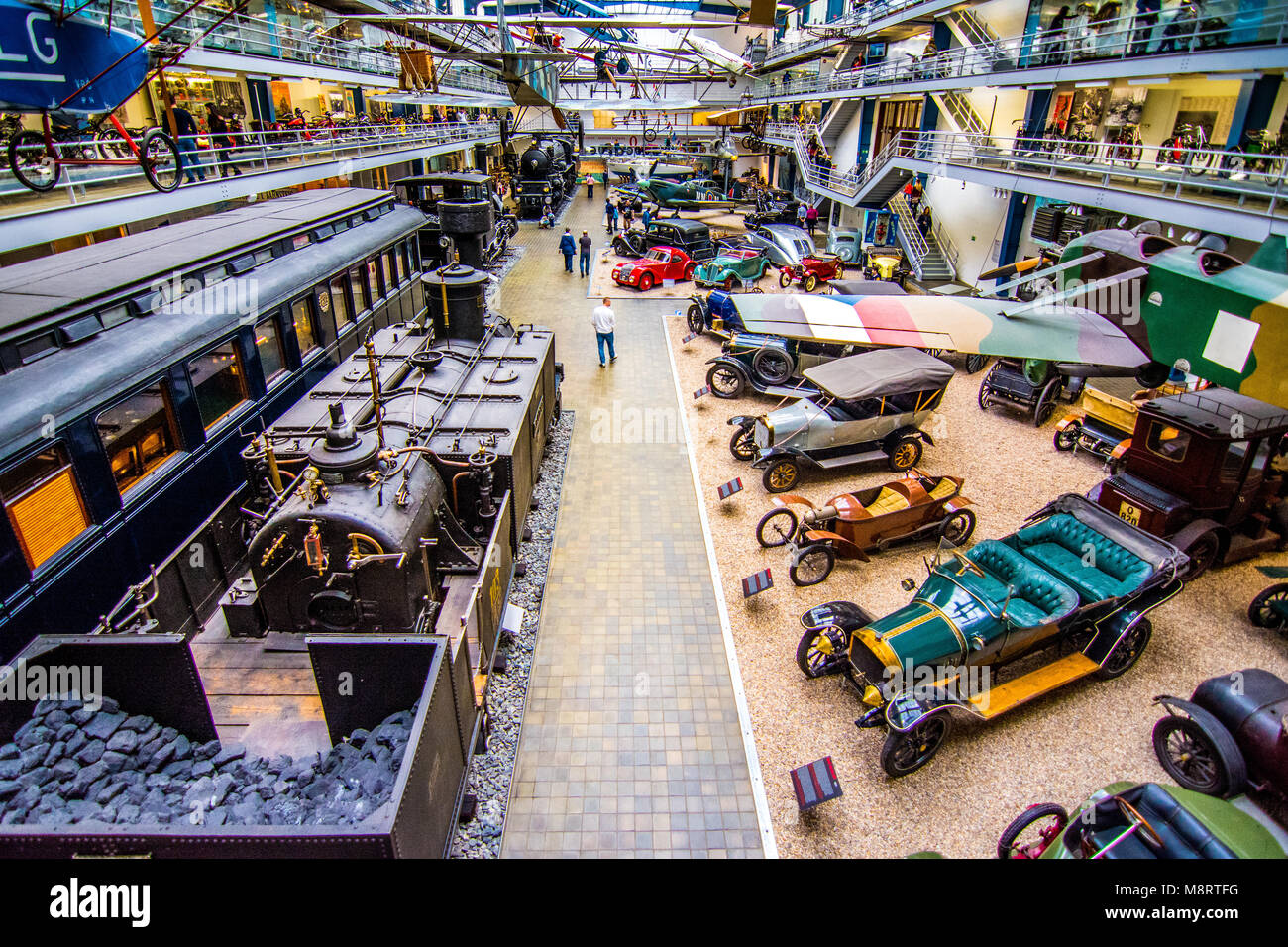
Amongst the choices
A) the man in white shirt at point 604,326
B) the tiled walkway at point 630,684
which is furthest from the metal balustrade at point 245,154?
the tiled walkway at point 630,684

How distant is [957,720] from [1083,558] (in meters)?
2.84

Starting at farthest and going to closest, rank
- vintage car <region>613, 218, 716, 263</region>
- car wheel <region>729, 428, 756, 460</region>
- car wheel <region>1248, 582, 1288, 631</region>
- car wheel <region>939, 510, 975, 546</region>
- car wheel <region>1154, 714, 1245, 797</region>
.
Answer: vintage car <region>613, 218, 716, 263</region>
car wheel <region>729, 428, 756, 460</region>
car wheel <region>939, 510, 975, 546</region>
car wheel <region>1248, 582, 1288, 631</region>
car wheel <region>1154, 714, 1245, 797</region>

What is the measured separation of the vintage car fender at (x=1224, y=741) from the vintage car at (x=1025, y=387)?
374 inches

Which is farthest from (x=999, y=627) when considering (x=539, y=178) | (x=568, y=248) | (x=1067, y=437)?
(x=539, y=178)

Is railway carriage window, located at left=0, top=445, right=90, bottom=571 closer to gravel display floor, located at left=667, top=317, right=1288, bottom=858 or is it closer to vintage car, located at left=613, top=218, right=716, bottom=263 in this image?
gravel display floor, located at left=667, top=317, right=1288, bottom=858

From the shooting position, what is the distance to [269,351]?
10.4 metres

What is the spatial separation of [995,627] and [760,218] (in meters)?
30.2

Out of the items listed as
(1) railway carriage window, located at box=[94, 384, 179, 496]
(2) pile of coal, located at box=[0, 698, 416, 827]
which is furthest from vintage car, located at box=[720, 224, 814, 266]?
(2) pile of coal, located at box=[0, 698, 416, 827]

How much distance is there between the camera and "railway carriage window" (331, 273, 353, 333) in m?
12.7

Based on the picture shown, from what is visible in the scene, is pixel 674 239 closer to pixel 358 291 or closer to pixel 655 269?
pixel 655 269

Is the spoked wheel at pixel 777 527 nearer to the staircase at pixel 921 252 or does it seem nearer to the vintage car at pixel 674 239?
the staircase at pixel 921 252

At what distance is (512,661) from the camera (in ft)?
26.9

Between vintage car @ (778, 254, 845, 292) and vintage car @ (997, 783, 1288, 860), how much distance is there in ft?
68.1

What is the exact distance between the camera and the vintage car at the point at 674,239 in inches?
1073
